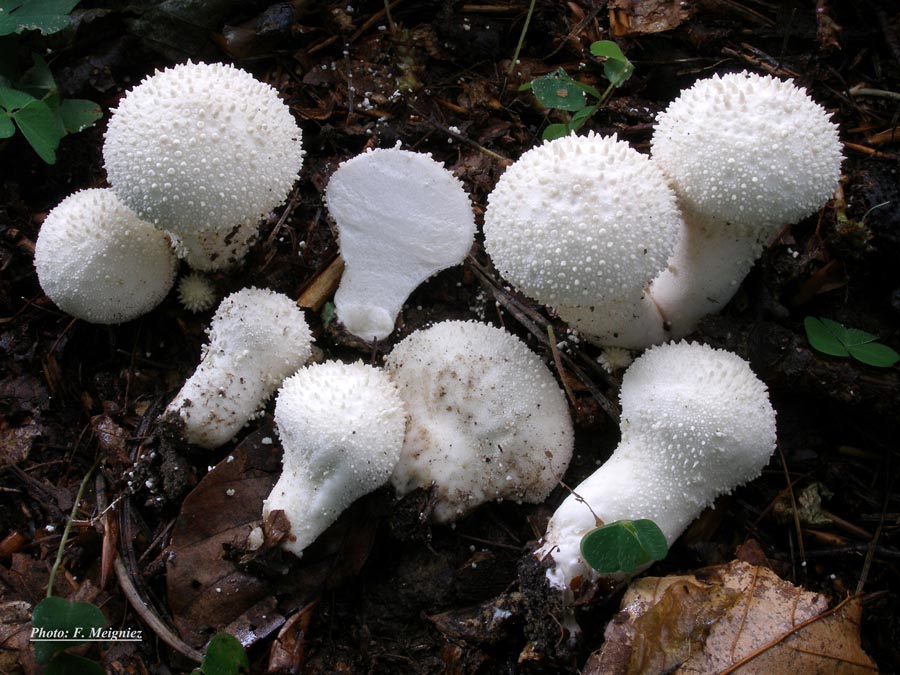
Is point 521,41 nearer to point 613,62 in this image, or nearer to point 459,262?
point 613,62

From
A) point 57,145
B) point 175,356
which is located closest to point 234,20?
point 57,145

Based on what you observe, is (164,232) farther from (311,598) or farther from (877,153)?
(877,153)

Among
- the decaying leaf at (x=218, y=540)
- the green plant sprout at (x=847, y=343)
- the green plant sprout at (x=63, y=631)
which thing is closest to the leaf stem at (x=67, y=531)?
the green plant sprout at (x=63, y=631)

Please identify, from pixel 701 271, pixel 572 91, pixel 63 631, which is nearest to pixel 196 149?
pixel 572 91

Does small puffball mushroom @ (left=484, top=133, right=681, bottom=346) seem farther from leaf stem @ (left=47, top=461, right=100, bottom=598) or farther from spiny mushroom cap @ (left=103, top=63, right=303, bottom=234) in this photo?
leaf stem @ (left=47, top=461, right=100, bottom=598)

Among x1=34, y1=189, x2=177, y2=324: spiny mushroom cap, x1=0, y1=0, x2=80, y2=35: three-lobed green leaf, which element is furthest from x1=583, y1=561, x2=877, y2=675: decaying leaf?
x1=0, y1=0, x2=80, y2=35: three-lobed green leaf
